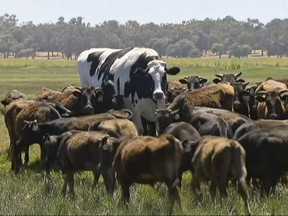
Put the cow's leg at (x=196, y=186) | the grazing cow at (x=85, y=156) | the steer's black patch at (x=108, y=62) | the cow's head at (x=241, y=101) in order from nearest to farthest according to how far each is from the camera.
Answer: the cow's leg at (x=196, y=186)
the grazing cow at (x=85, y=156)
the cow's head at (x=241, y=101)
the steer's black patch at (x=108, y=62)

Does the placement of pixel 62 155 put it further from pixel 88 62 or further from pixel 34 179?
pixel 88 62

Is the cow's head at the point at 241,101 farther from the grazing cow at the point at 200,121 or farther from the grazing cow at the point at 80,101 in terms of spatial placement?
the grazing cow at the point at 80,101

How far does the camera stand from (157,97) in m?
16.7

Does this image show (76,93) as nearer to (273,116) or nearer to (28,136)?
(28,136)

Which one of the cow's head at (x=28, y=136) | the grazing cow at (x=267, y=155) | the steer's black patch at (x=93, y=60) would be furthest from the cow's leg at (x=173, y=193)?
the steer's black patch at (x=93, y=60)

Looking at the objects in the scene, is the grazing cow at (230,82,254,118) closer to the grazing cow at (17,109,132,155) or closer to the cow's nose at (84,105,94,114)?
the cow's nose at (84,105,94,114)

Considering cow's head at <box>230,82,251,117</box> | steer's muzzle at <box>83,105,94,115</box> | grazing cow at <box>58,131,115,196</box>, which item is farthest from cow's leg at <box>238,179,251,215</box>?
cow's head at <box>230,82,251,117</box>

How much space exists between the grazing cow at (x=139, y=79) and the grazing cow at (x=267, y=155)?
552 cm

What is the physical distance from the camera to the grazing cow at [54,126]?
14328mm

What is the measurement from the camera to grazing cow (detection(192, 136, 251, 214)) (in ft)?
32.7

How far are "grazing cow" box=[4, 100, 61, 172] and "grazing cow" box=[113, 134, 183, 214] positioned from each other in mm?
5410

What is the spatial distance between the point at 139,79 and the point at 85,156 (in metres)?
6.08

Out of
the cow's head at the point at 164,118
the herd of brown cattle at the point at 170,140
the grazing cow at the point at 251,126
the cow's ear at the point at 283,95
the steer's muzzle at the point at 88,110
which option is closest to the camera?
the herd of brown cattle at the point at 170,140

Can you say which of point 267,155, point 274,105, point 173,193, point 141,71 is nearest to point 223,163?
point 173,193
